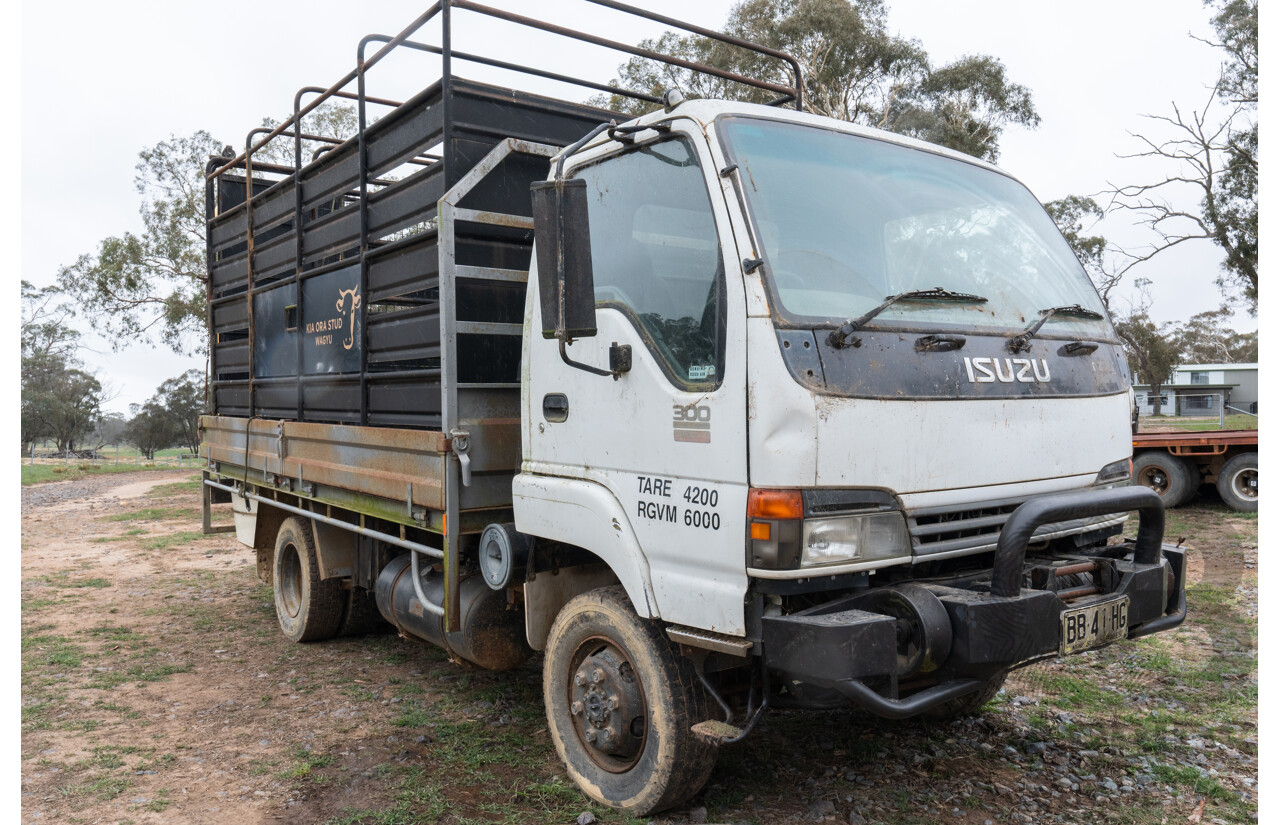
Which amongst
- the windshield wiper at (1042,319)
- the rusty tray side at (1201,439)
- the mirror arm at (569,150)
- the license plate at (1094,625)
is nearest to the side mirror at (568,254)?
the mirror arm at (569,150)

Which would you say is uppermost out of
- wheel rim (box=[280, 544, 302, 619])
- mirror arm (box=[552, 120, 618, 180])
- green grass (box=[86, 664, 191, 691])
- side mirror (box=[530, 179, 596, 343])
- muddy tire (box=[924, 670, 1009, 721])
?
mirror arm (box=[552, 120, 618, 180])

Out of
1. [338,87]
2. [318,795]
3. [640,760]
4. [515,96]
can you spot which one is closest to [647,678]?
[640,760]

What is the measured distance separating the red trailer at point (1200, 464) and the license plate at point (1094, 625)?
10.2m

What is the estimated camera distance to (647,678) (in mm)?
3422

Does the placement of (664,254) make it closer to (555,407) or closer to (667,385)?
(667,385)

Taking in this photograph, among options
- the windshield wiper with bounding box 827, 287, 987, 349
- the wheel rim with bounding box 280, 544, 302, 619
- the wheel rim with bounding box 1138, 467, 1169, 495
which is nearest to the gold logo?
the wheel rim with bounding box 280, 544, 302, 619

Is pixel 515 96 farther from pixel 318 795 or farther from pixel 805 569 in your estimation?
pixel 318 795

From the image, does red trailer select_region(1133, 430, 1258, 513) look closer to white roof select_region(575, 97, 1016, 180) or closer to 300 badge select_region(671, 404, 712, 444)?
white roof select_region(575, 97, 1016, 180)

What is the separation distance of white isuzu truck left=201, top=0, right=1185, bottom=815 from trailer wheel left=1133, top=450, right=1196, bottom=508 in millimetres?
9337

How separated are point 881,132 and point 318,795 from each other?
379 centimetres

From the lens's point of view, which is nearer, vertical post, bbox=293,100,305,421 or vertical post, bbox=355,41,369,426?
vertical post, bbox=355,41,369,426

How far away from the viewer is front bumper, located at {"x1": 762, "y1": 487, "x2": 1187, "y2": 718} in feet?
9.25

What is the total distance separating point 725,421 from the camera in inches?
120

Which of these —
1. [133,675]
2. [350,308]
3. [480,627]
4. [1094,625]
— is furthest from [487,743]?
[133,675]
